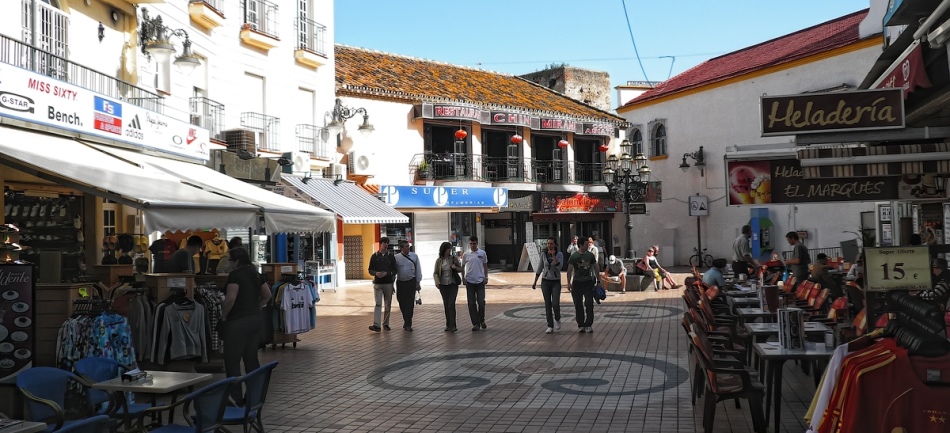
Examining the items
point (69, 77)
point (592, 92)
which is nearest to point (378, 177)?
point (69, 77)

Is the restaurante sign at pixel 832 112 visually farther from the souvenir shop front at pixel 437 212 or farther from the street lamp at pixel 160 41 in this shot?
the souvenir shop front at pixel 437 212

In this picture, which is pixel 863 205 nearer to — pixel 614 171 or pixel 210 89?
pixel 614 171

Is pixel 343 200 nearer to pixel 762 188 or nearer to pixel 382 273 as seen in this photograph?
pixel 382 273

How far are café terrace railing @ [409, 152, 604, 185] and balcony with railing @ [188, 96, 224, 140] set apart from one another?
9938 mm

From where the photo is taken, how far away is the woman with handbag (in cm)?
1399

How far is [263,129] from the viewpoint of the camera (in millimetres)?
20797

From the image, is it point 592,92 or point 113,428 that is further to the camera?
point 592,92

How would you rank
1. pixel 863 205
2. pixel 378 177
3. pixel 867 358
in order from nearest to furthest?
1. pixel 867 358
2. pixel 863 205
3. pixel 378 177

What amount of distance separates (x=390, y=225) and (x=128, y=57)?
13500mm

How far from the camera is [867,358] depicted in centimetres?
440

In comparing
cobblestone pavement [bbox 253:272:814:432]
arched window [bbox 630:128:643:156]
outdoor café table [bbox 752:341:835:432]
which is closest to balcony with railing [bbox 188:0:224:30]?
cobblestone pavement [bbox 253:272:814:432]

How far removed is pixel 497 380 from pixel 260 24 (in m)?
14.6

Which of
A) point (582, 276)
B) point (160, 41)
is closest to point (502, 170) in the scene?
point (160, 41)

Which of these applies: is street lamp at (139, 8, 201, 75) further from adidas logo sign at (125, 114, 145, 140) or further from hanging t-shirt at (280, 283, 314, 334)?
hanging t-shirt at (280, 283, 314, 334)
